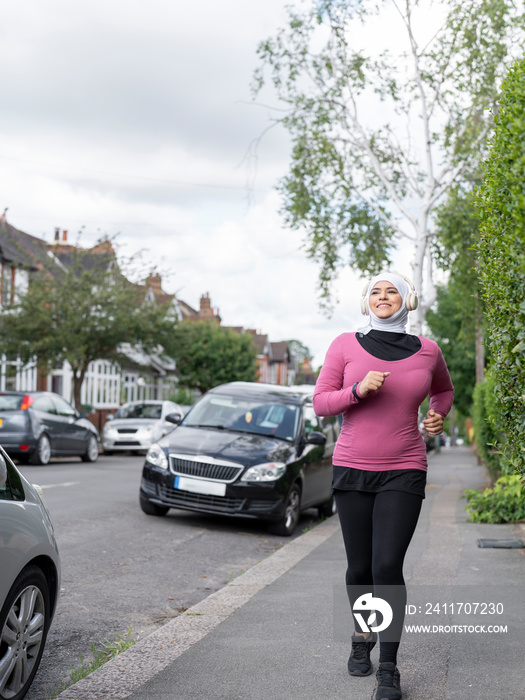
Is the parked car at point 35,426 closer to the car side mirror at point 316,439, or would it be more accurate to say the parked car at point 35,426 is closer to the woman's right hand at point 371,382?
the car side mirror at point 316,439

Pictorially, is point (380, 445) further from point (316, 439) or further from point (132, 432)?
point (132, 432)

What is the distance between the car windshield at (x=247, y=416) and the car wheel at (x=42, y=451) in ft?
25.2

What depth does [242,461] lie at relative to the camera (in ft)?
31.8

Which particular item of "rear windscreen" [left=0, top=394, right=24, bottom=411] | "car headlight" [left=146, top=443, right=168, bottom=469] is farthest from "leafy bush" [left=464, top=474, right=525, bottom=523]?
"rear windscreen" [left=0, top=394, right=24, bottom=411]

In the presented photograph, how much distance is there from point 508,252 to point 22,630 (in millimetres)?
2598

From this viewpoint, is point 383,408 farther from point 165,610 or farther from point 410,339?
point 165,610

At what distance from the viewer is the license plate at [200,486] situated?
9.59m

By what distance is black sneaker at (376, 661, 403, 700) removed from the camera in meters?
3.76

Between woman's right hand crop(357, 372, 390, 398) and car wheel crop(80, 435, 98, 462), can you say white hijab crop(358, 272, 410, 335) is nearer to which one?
woman's right hand crop(357, 372, 390, 398)

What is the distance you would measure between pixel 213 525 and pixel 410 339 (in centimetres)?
665

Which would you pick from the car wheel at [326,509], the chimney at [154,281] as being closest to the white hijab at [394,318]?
the car wheel at [326,509]

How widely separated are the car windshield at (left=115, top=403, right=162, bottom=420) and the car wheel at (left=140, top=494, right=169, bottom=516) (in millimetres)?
16497

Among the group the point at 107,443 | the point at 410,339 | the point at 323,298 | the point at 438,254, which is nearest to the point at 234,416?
the point at 410,339

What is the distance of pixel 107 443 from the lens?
1006 inches
